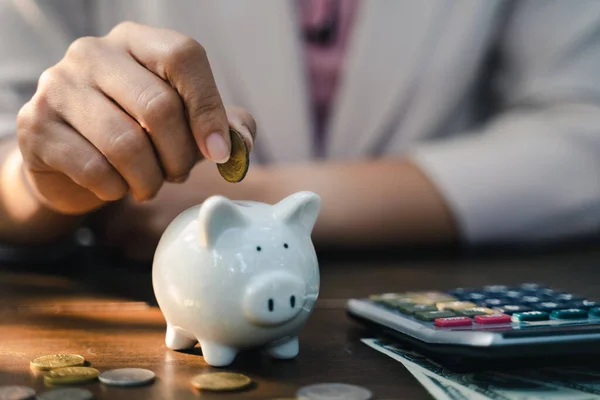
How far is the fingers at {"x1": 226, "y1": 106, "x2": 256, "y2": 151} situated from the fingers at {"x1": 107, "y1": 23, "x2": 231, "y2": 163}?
3 cm

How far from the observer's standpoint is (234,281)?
366 millimetres

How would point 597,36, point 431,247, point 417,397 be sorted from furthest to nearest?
point 597,36 → point 431,247 → point 417,397

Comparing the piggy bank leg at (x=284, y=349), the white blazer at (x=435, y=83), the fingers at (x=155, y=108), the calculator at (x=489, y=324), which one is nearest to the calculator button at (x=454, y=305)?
the calculator at (x=489, y=324)

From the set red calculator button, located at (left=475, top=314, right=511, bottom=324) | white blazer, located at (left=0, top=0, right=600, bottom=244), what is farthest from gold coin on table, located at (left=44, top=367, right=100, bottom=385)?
white blazer, located at (left=0, top=0, right=600, bottom=244)

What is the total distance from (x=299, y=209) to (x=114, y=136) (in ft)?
0.48

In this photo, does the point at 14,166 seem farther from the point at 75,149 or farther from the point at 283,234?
the point at 283,234

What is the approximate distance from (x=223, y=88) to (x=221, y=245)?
70 centimetres

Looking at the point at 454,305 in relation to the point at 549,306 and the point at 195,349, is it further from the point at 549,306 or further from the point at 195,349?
the point at 195,349

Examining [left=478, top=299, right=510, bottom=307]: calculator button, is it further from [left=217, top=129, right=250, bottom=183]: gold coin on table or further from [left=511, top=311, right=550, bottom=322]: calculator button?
[left=217, top=129, right=250, bottom=183]: gold coin on table

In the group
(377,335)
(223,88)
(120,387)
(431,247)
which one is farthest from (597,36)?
(120,387)

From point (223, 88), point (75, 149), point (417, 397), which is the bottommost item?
point (417, 397)

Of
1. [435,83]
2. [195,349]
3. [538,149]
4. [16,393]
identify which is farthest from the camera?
[435,83]

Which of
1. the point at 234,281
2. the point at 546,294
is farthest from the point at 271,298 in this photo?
the point at 546,294

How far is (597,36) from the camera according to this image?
40.0 inches
